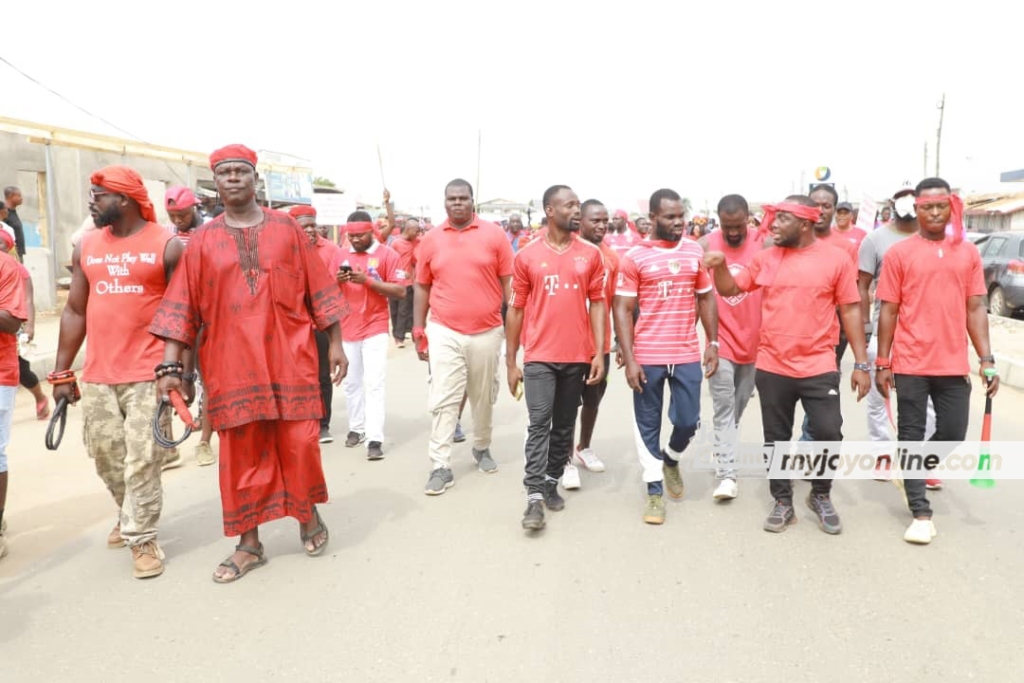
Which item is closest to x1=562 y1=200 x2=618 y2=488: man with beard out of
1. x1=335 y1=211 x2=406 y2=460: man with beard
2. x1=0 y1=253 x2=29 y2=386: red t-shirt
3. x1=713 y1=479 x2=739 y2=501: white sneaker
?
x1=713 y1=479 x2=739 y2=501: white sneaker

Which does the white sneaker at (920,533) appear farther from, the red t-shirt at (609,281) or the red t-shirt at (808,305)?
the red t-shirt at (609,281)

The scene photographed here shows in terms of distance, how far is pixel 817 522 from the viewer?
4.57 metres

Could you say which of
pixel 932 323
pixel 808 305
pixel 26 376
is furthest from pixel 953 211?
pixel 26 376

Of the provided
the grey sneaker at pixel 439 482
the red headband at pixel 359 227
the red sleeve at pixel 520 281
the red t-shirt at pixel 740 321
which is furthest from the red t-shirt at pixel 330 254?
the red t-shirt at pixel 740 321

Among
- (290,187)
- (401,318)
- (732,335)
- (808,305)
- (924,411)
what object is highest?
(290,187)

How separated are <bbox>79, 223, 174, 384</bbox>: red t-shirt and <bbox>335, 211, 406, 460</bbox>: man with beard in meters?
2.14

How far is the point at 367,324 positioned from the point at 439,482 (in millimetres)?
1732

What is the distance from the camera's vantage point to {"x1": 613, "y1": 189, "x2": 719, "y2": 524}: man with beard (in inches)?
183

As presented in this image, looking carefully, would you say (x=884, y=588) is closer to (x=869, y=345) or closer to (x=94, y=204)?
(x=869, y=345)

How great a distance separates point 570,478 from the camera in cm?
533

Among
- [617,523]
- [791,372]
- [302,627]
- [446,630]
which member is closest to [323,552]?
[302,627]

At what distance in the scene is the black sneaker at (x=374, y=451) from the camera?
20.2 ft

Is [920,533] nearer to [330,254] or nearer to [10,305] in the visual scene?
[330,254]

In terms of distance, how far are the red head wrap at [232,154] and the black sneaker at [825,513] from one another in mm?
3695
